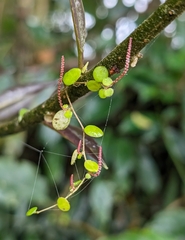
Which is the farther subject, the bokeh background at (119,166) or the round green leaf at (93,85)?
the bokeh background at (119,166)

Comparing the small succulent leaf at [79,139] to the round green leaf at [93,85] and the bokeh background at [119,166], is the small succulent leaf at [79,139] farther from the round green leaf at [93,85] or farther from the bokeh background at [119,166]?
the bokeh background at [119,166]

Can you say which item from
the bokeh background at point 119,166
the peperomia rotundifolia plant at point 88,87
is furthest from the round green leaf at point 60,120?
the bokeh background at point 119,166

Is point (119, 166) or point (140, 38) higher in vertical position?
point (140, 38)

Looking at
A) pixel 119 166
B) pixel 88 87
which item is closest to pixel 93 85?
pixel 88 87

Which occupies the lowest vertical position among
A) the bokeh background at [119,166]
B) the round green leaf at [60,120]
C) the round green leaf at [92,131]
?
the bokeh background at [119,166]

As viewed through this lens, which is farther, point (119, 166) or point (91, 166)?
point (119, 166)

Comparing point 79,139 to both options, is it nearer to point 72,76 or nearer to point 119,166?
point 72,76

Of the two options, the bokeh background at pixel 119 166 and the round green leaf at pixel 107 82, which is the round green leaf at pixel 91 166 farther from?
the bokeh background at pixel 119 166

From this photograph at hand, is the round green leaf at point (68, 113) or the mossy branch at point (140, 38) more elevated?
the mossy branch at point (140, 38)

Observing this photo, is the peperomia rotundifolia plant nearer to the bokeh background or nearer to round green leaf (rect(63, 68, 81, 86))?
round green leaf (rect(63, 68, 81, 86))
